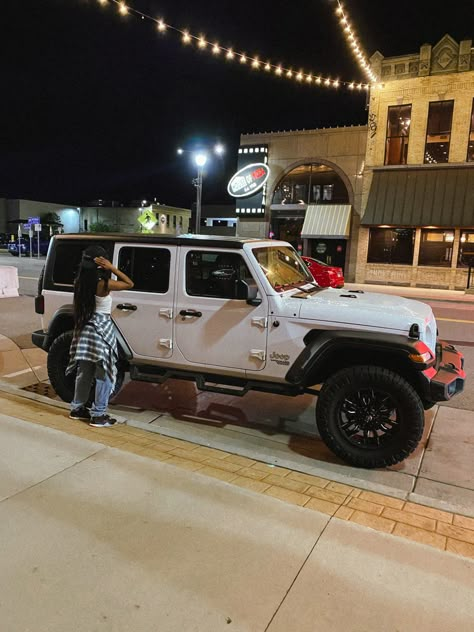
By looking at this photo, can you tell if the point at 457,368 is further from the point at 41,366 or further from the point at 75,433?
the point at 41,366

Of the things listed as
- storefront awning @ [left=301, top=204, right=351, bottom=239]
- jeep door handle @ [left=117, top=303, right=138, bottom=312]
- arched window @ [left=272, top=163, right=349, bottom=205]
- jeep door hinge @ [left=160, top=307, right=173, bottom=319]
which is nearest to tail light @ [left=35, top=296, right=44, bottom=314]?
jeep door handle @ [left=117, top=303, right=138, bottom=312]

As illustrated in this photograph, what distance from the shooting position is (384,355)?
4.29 meters

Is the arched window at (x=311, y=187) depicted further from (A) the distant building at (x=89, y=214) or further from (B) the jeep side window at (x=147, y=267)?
(A) the distant building at (x=89, y=214)

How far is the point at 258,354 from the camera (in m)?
4.73

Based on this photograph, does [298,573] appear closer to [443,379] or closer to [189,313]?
[443,379]

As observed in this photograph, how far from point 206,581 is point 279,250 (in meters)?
3.66

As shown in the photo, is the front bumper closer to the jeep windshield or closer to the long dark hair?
the jeep windshield

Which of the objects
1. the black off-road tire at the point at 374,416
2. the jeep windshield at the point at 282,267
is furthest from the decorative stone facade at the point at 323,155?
the black off-road tire at the point at 374,416

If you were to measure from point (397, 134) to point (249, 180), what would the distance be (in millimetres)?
7729

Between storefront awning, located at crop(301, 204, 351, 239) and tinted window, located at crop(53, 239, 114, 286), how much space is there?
1941 cm

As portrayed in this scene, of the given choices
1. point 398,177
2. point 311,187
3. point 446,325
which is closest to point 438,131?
point 398,177

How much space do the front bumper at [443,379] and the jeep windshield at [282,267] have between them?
62.2 inches

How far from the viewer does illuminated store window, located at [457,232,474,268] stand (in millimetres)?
21375

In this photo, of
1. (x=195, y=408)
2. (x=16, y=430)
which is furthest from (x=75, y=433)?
(x=195, y=408)
